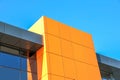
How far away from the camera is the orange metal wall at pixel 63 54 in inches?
597

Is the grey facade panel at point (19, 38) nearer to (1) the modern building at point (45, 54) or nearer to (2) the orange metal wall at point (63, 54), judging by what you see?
(1) the modern building at point (45, 54)

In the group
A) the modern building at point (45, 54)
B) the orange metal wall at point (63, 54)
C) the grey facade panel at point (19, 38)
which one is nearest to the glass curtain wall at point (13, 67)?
the modern building at point (45, 54)

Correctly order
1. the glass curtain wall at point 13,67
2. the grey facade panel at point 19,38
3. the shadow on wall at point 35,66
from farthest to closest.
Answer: the shadow on wall at point 35,66, the grey facade panel at point 19,38, the glass curtain wall at point 13,67

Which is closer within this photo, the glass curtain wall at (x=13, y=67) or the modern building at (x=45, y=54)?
the glass curtain wall at (x=13, y=67)

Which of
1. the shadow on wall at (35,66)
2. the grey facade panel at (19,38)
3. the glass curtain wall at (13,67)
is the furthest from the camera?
the shadow on wall at (35,66)

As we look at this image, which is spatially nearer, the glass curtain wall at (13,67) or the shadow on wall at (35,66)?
the glass curtain wall at (13,67)

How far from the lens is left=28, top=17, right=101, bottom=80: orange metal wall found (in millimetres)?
15156

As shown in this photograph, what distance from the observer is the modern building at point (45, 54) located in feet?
49.2

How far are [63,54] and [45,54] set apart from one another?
1177mm

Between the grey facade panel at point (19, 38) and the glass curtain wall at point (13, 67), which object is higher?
the grey facade panel at point (19, 38)

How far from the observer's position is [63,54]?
1600 cm

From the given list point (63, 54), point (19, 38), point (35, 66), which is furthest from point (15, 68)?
point (63, 54)

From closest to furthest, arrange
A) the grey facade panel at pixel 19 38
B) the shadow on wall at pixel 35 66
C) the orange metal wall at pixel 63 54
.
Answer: the grey facade panel at pixel 19 38
the orange metal wall at pixel 63 54
the shadow on wall at pixel 35 66

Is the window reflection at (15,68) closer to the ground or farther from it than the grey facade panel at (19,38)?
closer to the ground
